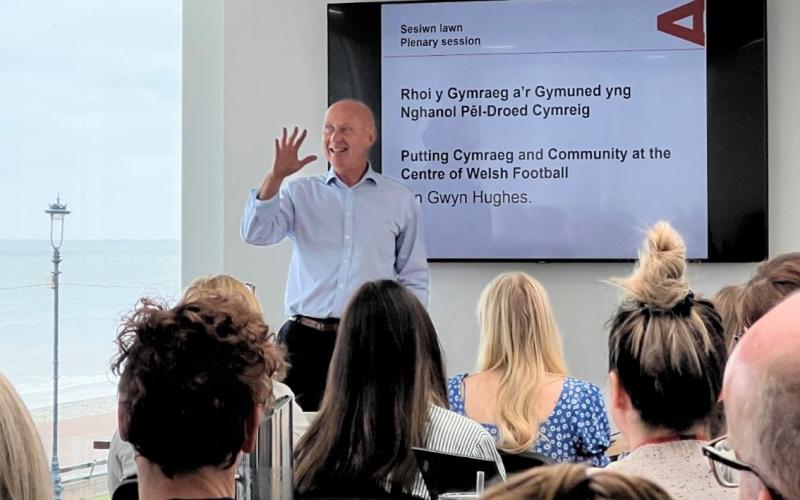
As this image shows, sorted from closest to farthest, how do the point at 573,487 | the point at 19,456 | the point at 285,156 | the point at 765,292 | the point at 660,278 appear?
1. the point at 573,487
2. the point at 19,456
3. the point at 660,278
4. the point at 765,292
5. the point at 285,156

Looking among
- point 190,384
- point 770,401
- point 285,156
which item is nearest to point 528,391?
point 190,384

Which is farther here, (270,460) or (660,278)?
(660,278)

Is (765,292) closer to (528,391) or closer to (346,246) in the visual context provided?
(528,391)

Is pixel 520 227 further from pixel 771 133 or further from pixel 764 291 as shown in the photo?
pixel 764 291

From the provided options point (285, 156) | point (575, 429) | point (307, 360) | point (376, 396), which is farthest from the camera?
point (307, 360)

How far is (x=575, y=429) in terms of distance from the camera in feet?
9.57

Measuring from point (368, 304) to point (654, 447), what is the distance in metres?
0.90

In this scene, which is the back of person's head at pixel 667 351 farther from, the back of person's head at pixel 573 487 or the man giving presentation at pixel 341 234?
the man giving presentation at pixel 341 234

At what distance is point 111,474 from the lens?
2.66 metres

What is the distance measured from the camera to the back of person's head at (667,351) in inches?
81.7

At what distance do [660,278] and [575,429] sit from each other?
0.78m

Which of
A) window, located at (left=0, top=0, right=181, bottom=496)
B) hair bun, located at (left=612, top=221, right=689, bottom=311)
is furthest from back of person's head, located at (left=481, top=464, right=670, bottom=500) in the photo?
window, located at (left=0, top=0, right=181, bottom=496)

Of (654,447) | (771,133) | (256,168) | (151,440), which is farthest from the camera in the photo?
(256,168)

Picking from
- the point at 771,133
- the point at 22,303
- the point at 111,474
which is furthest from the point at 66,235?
the point at 771,133
